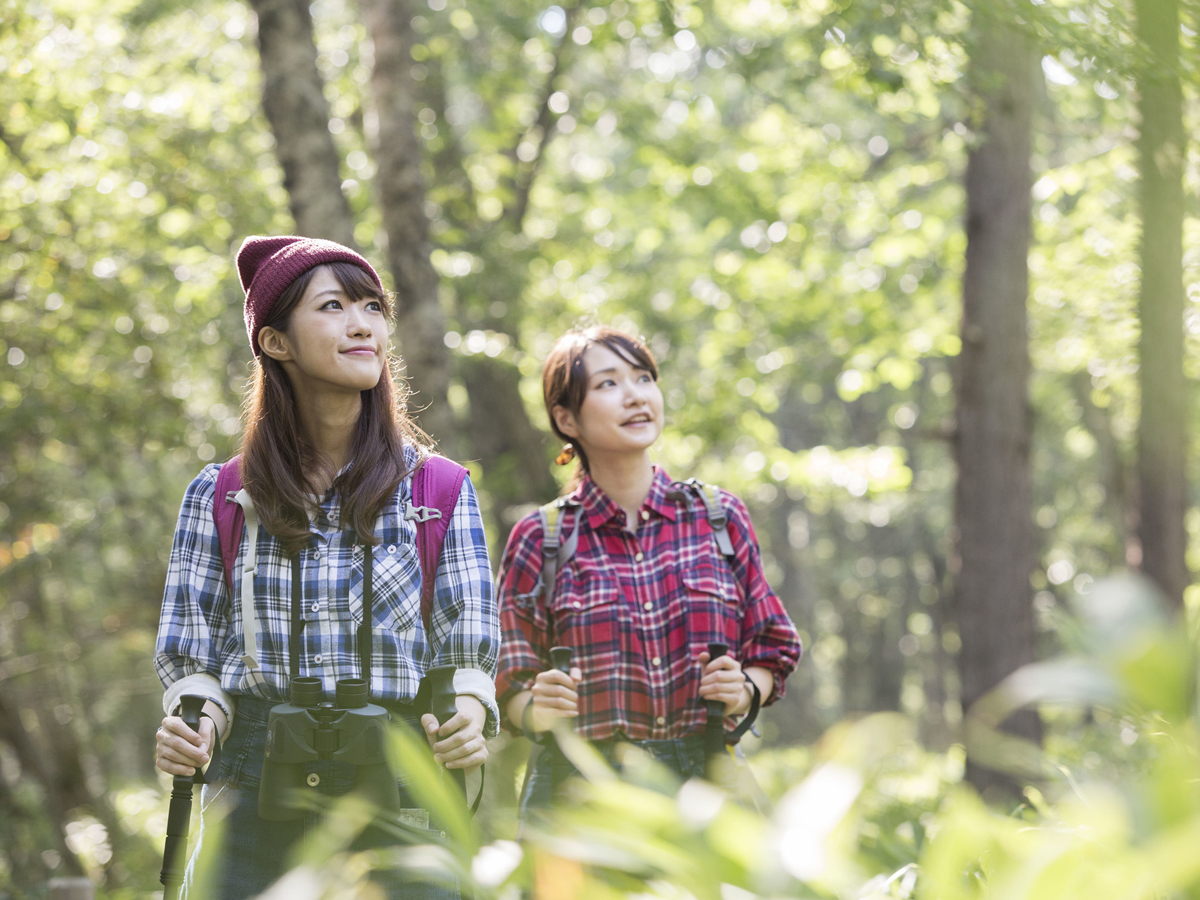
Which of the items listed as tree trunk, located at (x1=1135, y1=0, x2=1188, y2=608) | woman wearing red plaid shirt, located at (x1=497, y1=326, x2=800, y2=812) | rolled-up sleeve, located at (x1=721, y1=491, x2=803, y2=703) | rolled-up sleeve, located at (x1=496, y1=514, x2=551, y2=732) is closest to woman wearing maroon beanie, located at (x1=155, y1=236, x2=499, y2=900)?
woman wearing red plaid shirt, located at (x1=497, y1=326, x2=800, y2=812)

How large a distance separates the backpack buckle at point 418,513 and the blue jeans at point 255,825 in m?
0.43

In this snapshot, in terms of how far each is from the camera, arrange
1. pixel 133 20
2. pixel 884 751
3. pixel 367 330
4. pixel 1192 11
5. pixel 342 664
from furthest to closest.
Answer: pixel 133 20 → pixel 367 330 → pixel 342 664 → pixel 1192 11 → pixel 884 751

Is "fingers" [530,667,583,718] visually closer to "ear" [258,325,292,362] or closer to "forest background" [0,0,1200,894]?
"ear" [258,325,292,362]

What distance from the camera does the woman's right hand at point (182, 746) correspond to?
7.08 feet

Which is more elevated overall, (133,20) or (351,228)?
(133,20)

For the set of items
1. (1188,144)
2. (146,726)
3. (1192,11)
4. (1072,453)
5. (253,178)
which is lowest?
(146,726)

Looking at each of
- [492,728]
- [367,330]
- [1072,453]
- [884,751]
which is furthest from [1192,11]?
[1072,453]

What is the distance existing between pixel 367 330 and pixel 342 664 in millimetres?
737

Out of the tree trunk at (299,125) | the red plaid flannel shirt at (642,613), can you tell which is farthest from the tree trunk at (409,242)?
the red plaid flannel shirt at (642,613)

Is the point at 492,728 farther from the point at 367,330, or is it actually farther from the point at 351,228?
the point at 351,228

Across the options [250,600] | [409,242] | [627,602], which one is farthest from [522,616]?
[409,242]

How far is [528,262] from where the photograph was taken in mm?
8477

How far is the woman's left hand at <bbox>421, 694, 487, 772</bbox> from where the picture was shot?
219 centimetres

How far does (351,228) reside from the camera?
211 inches
